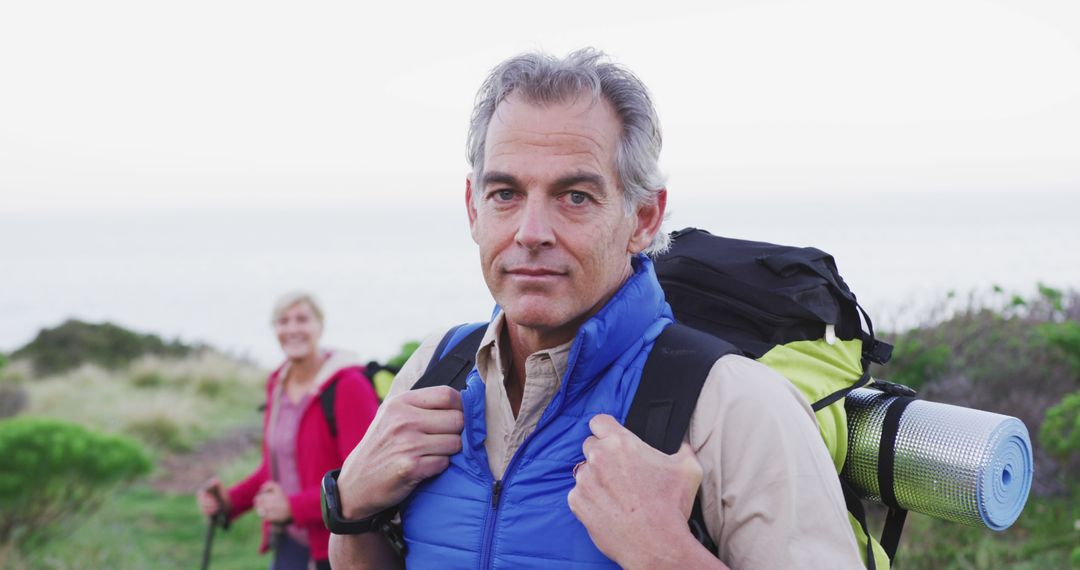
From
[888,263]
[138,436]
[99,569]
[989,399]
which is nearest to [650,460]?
[989,399]

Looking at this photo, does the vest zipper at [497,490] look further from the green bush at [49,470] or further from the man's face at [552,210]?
the green bush at [49,470]

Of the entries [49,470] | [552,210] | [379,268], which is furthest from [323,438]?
[379,268]

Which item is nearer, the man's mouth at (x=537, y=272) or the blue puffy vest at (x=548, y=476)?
the blue puffy vest at (x=548, y=476)

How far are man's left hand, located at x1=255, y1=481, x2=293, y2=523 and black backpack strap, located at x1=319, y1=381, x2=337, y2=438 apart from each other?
0.38 meters

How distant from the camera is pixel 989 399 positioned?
22.7 feet

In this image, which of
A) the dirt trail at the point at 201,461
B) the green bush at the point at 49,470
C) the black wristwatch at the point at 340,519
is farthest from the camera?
the dirt trail at the point at 201,461

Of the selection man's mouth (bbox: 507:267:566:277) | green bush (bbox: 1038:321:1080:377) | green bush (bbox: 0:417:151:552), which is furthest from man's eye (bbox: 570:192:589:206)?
green bush (bbox: 0:417:151:552)

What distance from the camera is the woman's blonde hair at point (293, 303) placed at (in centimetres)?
541

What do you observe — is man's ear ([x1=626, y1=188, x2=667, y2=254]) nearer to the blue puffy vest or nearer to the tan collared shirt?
the blue puffy vest

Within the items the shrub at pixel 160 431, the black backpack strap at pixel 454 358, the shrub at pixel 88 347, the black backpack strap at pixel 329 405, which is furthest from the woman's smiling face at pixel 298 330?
the shrub at pixel 88 347

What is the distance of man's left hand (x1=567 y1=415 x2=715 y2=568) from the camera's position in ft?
5.07

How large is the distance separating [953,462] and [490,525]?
881 millimetres

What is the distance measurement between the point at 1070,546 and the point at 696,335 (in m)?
4.90

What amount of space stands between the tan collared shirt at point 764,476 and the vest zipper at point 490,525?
381mm
